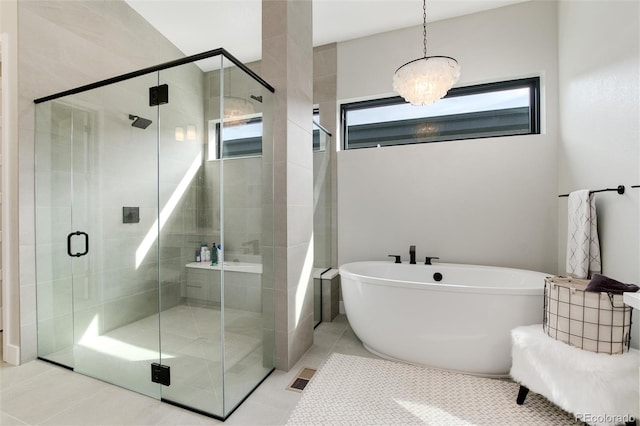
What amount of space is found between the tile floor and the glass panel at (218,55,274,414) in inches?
5.1

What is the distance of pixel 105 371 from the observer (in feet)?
6.18

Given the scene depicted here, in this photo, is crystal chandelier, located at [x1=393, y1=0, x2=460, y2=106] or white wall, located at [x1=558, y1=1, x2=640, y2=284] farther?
crystal chandelier, located at [x1=393, y1=0, x2=460, y2=106]

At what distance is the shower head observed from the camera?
1.82 meters

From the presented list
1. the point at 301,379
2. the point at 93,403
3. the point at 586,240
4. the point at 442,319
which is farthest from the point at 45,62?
the point at 586,240

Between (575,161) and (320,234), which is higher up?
(575,161)

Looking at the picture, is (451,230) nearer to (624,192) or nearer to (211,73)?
(624,192)

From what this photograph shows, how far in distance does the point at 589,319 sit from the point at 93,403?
2.64 metres

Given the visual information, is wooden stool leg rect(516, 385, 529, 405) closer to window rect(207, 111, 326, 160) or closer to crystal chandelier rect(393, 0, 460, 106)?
crystal chandelier rect(393, 0, 460, 106)

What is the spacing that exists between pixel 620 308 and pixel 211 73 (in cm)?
229

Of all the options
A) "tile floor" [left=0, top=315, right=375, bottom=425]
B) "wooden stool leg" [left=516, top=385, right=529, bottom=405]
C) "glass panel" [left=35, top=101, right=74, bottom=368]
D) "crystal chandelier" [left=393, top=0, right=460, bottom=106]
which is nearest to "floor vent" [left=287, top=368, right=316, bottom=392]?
"tile floor" [left=0, top=315, right=375, bottom=425]

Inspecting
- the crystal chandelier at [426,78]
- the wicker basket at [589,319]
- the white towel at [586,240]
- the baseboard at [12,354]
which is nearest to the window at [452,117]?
the crystal chandelier at [426,78]

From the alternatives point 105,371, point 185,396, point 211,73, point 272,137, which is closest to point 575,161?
point 272,137

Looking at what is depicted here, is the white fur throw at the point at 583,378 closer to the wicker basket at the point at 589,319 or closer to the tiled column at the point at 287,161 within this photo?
the wicker basket at the point at 589,319

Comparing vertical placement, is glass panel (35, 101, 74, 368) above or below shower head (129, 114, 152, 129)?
below
